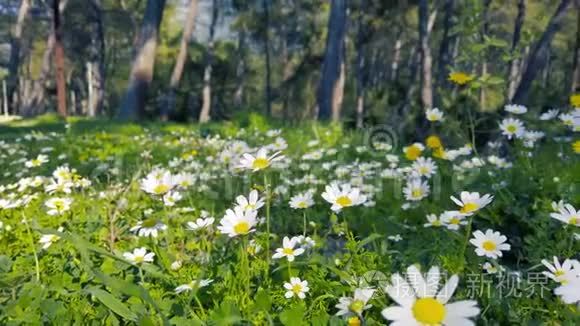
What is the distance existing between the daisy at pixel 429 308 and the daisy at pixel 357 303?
20 centimetres

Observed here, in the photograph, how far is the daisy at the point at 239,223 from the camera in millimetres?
1185

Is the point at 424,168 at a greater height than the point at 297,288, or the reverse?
the point at 424,168

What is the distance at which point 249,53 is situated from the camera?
112ft

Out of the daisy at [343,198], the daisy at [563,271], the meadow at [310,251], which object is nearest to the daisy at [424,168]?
the meadow at [310,251]

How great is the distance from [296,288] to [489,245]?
1.64ft

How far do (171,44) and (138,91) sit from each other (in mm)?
19726

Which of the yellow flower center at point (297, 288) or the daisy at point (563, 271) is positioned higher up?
the daisy at point (563, 271)

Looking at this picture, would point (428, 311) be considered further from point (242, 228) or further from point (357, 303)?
point (242, 228)

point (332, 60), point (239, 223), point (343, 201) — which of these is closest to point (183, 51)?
point (332, 60)

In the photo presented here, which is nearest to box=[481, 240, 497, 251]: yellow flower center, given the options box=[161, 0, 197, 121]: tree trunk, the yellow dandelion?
the yellow dandelion

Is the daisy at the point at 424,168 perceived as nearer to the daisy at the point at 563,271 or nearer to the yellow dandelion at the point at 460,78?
the yellow dandelion at the point at 460,78

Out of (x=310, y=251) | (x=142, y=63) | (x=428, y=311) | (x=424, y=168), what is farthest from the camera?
(x=142, y=63)

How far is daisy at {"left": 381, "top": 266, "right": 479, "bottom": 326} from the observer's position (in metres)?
0.76

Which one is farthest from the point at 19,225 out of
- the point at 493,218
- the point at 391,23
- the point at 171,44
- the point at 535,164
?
the point at 171,44
